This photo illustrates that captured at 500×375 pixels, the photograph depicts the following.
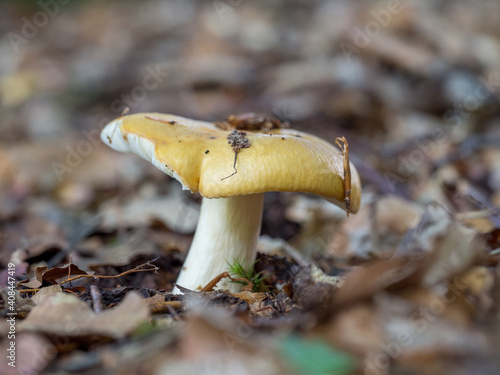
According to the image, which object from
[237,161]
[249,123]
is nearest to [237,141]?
[237,161]

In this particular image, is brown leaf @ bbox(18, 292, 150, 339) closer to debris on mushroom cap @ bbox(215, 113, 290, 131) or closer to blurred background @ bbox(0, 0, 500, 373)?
blurred background @ bbox(0, 0, 500, 373)

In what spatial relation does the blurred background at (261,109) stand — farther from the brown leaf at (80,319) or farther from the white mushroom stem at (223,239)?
the brown leaf at (80,319)

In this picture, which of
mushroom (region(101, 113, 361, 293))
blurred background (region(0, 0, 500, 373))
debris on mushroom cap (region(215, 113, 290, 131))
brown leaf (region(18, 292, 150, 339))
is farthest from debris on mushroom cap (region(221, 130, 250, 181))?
blurred background (region(0, 0, 500, 373))

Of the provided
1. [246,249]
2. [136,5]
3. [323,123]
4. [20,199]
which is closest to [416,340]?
[246,249]

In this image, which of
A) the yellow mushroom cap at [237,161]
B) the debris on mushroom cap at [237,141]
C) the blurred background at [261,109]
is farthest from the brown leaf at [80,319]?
the blurred background at [261,109]

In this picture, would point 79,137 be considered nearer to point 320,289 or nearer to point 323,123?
point 323,123

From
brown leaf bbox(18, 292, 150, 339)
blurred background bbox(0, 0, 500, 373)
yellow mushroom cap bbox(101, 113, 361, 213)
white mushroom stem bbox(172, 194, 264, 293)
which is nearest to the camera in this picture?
brown leaf bbox(18, 292, 150, 339)
